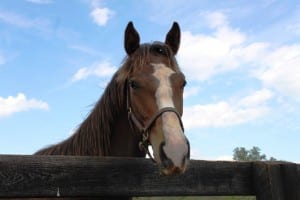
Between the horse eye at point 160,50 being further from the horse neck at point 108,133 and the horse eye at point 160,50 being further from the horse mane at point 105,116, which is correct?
the horse neck at point 108,133

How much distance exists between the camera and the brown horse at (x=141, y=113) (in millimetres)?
2728

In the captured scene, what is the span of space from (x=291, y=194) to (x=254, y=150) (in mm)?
78035

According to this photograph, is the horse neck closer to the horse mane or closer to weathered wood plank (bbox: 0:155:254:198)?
the horse mane

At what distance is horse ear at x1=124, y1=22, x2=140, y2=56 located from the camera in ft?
12.9

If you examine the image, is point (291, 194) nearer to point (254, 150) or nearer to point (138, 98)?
point (138, 98)

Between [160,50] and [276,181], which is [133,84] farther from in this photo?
[276,181]

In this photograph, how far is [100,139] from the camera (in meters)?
3.90

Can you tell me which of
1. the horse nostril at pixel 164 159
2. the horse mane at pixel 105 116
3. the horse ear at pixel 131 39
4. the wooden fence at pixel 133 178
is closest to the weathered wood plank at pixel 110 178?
the wooden fence at pixel 133 178

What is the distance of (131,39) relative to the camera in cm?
395

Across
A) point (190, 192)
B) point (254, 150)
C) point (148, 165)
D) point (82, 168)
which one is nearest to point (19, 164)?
point (82, 168)

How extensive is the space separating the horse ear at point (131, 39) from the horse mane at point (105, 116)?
9 centimetres

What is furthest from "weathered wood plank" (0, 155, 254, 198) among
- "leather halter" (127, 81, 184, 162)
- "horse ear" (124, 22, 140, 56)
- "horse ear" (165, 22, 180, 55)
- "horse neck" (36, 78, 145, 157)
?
"horse ear" (165, 22, 180, 55)

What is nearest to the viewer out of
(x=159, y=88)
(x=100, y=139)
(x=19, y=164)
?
(x=19, y=164)

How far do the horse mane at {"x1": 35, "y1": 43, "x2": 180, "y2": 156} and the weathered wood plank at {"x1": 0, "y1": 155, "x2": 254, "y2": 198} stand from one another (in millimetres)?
1164
